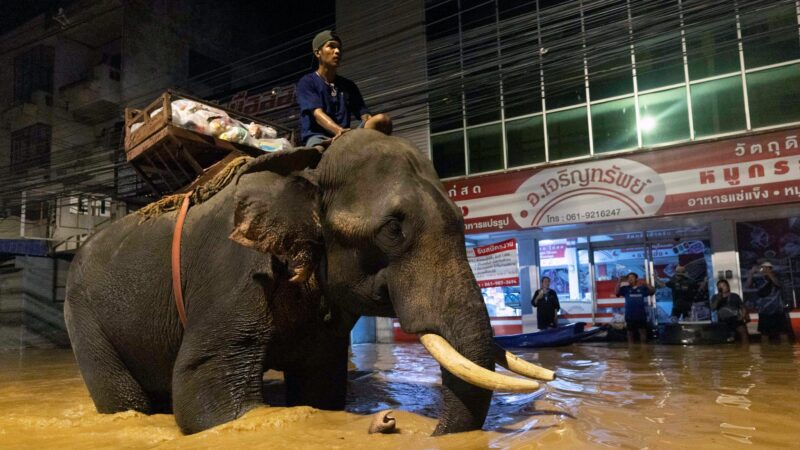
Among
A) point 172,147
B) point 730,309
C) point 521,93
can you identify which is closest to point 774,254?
point 730,309

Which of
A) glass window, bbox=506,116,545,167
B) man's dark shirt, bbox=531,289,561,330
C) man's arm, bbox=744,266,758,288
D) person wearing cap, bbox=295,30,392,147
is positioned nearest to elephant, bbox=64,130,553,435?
person wearing cap, bbox=295,30,392,147

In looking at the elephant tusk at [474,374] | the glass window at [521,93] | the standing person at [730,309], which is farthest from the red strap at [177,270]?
the glass window at [521,93]

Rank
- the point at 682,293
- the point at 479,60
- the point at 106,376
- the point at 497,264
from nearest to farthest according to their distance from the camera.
→ the point at 106,376 → the point at 682,293 → the point at 497,264 → the point at 479,60

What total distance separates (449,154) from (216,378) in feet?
43.2

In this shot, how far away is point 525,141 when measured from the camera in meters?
14.5

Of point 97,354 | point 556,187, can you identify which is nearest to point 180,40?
point 556,187

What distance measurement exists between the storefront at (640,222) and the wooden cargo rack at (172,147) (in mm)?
8180

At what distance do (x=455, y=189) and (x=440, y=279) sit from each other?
12.4 metres

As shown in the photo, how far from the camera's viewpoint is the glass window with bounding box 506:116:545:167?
14.3 meters

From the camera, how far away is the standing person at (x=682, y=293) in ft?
39.0

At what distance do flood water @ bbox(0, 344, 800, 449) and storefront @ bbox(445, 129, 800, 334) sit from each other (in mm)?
6248

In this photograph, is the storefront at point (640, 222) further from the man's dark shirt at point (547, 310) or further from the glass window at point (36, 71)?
the glass window at point (36, 71)

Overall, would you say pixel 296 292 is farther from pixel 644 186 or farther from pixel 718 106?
pixel 718 106

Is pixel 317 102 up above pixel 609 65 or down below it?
below
